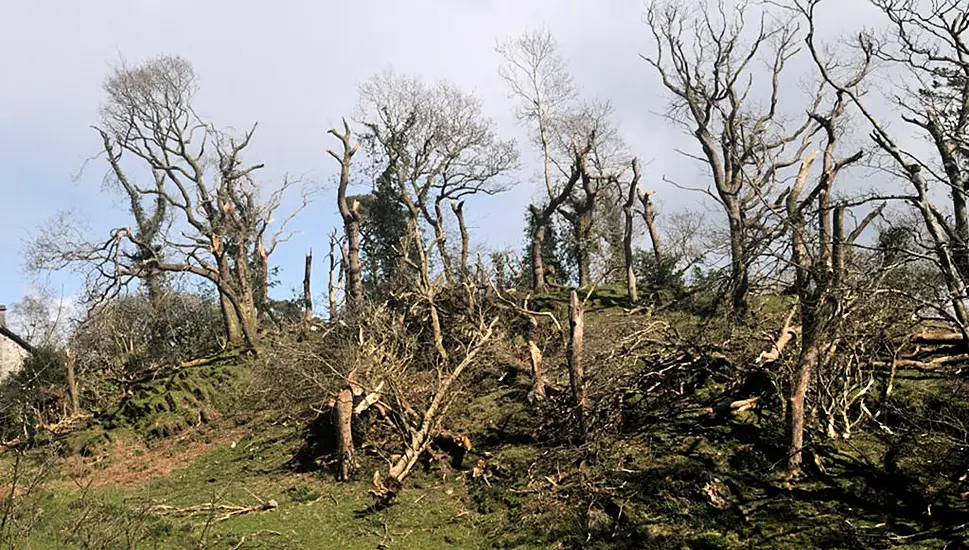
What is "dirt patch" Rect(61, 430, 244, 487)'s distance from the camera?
15.4 meters

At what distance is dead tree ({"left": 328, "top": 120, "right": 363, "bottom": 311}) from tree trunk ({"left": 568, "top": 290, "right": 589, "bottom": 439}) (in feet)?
33.6

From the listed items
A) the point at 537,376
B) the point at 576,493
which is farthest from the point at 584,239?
the point at 576,493

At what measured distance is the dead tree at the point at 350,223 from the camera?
75.3 feet

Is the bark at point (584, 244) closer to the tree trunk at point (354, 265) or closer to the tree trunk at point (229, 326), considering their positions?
the tree trunk at point (354, 265)

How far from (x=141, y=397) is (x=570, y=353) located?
12.6 meters

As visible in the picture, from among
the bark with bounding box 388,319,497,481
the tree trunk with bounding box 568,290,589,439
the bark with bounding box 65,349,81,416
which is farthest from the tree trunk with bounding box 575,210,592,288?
the bark with bounding box 65,349,81,416

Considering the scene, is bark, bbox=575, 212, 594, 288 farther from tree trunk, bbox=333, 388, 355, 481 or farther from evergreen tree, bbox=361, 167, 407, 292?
tree trunk, bbox=333, 388, 355, 481

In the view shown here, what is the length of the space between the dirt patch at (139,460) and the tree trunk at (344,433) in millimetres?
4822

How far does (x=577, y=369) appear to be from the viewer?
39.7 ft

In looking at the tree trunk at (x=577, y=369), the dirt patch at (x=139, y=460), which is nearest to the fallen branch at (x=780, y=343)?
the tree trunk at (x=577, y=369)

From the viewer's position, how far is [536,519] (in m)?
9.91

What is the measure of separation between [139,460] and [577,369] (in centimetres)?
1077

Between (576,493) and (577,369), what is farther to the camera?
(577,369)

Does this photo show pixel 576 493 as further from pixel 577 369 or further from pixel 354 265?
pixel 354 265
